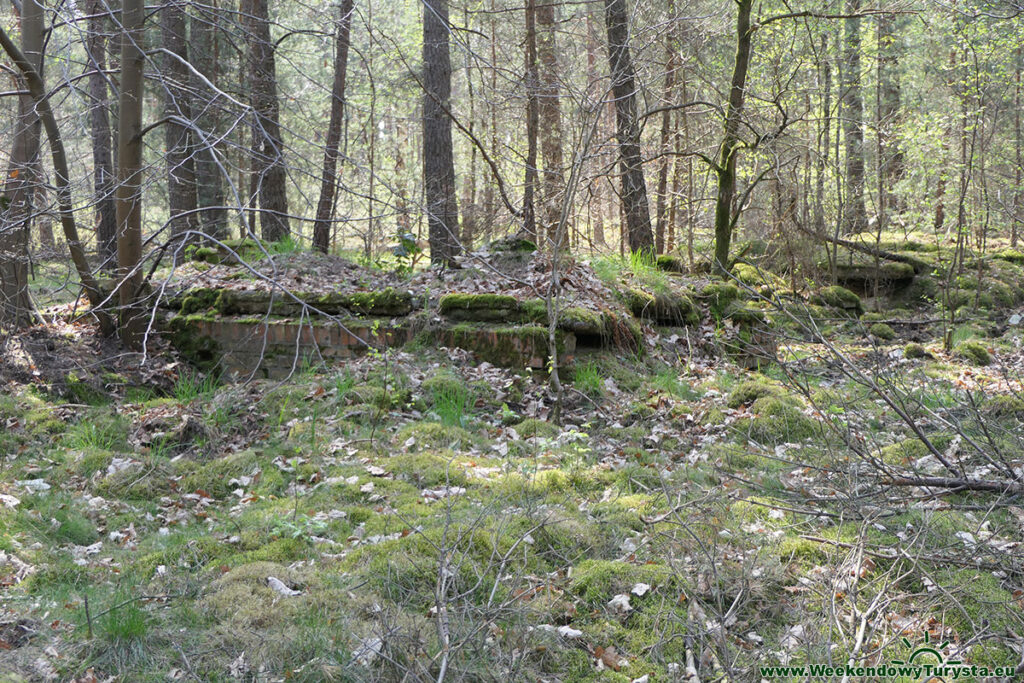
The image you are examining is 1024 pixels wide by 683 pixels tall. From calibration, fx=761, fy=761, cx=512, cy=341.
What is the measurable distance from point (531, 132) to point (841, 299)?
16.3 feet

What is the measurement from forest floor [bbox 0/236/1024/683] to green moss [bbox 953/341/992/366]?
79 cm

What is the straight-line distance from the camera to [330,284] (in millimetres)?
7988

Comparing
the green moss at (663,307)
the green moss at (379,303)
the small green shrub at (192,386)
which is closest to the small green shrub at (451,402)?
the green moss at (379,303)

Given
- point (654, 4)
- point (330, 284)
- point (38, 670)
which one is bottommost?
point (38, 670)

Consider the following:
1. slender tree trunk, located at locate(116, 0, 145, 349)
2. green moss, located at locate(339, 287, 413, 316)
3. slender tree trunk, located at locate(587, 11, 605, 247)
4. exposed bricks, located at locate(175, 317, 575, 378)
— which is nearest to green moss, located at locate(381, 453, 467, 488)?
exposed bricks, located at locate(175, 317, 575, 378)

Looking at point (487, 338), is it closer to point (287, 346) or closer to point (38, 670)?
point (287, 346)

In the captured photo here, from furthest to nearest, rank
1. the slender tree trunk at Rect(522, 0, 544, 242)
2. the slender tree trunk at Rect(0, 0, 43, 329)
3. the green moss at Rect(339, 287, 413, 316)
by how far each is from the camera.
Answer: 1. the slender tree trunk at Rect(522, 0, 544, 242)
2. the green moss at Rect(339, 287, 413, 316)
3. the slender tree trunk at Rect(0, 0, 43, 329)

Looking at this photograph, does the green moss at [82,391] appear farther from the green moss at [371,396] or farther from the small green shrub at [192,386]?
the green moss at [371,396]

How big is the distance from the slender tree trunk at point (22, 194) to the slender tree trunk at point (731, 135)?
7283mm

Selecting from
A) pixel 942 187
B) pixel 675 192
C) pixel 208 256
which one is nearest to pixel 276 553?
pixel 208 256

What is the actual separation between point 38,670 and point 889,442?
17.0ft

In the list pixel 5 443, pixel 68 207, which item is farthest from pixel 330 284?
pixel 5 443

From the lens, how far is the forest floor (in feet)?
9.98

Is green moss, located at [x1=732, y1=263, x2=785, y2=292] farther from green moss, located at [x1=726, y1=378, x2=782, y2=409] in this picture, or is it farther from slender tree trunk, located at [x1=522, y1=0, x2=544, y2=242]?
green moss, located at [x1=726, y1=378, x2=782, y2=409]
